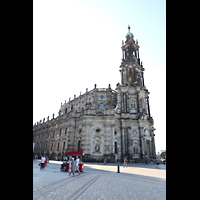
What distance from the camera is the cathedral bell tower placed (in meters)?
38.8

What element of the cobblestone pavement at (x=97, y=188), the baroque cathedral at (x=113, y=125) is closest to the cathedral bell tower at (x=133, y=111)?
the baroque cathedral at (x=113, y=125)

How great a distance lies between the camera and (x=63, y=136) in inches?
1634

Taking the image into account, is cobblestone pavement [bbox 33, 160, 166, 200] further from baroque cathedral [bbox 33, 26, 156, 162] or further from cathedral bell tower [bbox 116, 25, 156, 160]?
cathedral bell tower [bbox 116, 25, 156, 160]

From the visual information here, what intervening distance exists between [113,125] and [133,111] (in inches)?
370

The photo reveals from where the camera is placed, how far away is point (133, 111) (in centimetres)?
4312

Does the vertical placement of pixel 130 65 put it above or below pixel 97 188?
above

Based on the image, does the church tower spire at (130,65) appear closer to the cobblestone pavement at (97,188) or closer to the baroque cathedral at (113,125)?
the baroque cathedral at (113,125)

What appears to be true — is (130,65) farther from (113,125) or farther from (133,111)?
(113,125)

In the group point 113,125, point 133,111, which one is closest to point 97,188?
point 113,125

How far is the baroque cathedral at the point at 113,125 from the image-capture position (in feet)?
117
